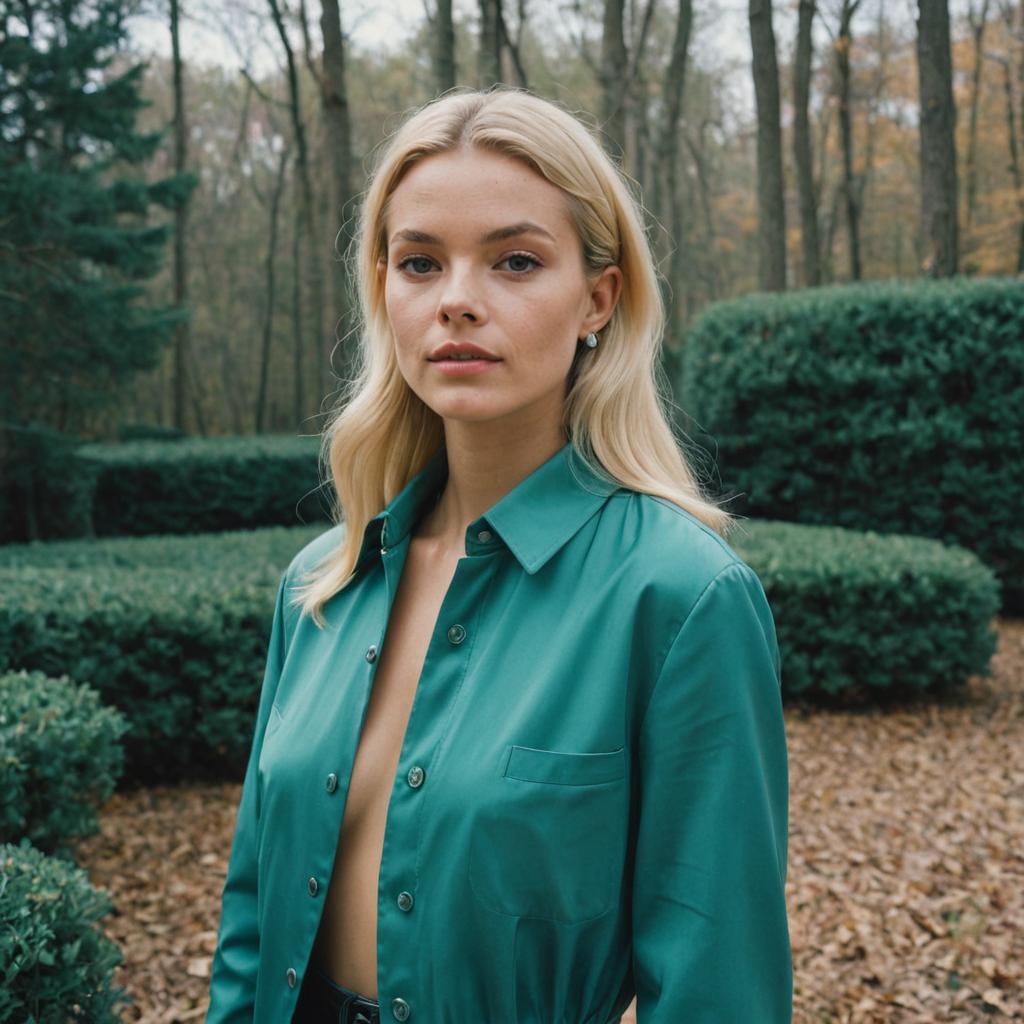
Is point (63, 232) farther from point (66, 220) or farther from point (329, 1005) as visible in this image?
point (329, 1005)

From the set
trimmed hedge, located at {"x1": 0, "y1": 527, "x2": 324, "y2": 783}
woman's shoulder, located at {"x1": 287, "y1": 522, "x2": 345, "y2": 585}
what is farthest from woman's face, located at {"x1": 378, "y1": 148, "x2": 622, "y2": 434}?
trimmed hedge, located at {"x1": 0, "y1": 527, "x2": 324, "y2": 783}

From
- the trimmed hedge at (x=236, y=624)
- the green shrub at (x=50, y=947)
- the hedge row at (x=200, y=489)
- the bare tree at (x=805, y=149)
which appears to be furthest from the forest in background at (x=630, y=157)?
the green shrub at (x=50, y=947)

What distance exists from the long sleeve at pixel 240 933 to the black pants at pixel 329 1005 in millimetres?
186

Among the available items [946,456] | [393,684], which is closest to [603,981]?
[393,684]

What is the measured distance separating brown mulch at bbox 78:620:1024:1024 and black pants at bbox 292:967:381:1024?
2309mm

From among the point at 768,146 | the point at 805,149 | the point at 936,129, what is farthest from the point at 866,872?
Answer: the point at 805,149

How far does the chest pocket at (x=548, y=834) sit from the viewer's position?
1425mm

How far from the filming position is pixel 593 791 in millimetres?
1429

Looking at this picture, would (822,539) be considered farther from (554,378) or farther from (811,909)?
(554,378)

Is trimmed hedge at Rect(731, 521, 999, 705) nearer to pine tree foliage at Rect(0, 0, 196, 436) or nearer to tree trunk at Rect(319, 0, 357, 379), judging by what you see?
tree trunk at Rect(319, 0, 357, 379)

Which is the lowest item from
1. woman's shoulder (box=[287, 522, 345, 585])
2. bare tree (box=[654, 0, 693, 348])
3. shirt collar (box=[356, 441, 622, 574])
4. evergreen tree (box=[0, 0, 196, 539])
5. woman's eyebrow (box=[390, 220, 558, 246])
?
woman's shoulder (box=[287, 522, 345, 585])

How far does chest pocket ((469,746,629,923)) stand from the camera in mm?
1425

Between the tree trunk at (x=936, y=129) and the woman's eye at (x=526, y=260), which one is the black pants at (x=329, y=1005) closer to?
the woman's eye at (x=526, y=260)

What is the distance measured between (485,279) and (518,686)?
59 centimetres
